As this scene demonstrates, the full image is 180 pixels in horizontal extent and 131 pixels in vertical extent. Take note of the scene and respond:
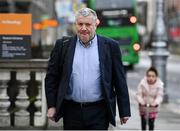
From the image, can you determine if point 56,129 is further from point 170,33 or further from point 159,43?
point 170,33

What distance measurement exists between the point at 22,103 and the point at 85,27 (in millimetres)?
4747

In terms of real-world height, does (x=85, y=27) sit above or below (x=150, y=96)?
above

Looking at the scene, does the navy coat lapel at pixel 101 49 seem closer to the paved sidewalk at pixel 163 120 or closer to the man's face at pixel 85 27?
the man's face at pixel 85 27

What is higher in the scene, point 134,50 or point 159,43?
point 159,43

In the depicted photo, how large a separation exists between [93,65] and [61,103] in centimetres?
43

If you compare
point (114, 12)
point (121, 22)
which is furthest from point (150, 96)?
point (121, 22)

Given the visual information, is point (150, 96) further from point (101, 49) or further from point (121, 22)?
point (121, 22)

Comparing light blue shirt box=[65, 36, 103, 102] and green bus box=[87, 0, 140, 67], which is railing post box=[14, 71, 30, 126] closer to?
light blue shirt box=[65, 36, 103, 102]

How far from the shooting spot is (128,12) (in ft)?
118

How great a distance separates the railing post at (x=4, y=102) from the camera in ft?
33.6

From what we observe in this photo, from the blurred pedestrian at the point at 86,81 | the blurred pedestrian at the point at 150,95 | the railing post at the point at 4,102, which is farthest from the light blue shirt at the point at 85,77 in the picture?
the blurred pedestrian at the point at 150,95

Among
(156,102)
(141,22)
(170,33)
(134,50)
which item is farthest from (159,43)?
(141,22)

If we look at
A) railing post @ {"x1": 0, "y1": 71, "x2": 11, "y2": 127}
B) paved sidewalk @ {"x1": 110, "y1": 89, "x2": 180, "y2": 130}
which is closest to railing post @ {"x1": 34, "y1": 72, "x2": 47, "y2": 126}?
railing post @ {"x1": 0, "y1": 71, "x2": 11, "y2": 127}

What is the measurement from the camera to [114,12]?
35750 millimetres
